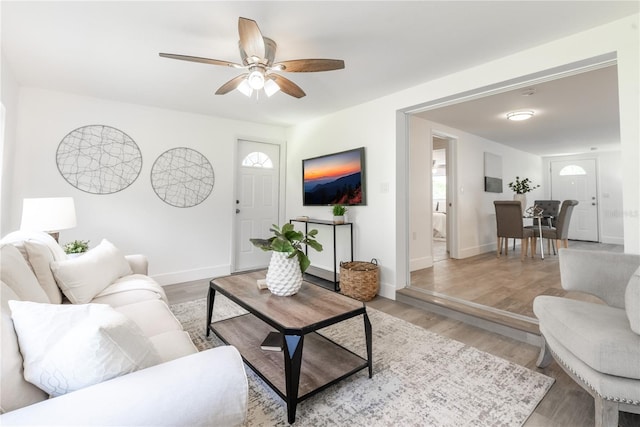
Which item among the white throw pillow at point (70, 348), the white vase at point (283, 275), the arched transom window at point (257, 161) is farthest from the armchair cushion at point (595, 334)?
the arched transom window at point (257, 161)

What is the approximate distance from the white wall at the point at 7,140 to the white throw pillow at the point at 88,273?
4.55ft

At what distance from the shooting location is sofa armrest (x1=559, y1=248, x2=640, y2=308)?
5.29 feet

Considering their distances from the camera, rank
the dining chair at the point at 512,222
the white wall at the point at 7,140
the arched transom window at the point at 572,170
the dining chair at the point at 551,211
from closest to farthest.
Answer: the white wall at the point at 7,140
the dining chair at the point at 512,222
the dining chair at the point at 551,211
the arched transom window at the point at 572,170

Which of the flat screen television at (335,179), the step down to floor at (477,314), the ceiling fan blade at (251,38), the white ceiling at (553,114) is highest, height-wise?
the white ceiling at (553,114)

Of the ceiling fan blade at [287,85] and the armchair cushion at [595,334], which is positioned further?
the ceiling fan blade at [287,85]

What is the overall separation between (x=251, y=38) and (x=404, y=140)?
2.08 m

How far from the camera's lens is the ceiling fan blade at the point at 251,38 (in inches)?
60.7

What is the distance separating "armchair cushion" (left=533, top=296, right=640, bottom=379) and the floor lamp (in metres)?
3.50

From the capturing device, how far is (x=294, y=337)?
139 centimetres

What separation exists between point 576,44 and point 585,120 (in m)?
2.94

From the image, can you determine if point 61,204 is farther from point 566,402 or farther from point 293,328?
point 566,402

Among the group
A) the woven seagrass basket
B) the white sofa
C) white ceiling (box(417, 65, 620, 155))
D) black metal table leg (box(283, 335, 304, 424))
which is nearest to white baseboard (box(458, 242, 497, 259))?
white ceiling (box(417, 65, 620, 155))

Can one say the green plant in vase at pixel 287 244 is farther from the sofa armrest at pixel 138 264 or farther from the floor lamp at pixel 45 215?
the floor lamp at pixel 45 215

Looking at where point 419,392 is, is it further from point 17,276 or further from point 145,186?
point 145,186
